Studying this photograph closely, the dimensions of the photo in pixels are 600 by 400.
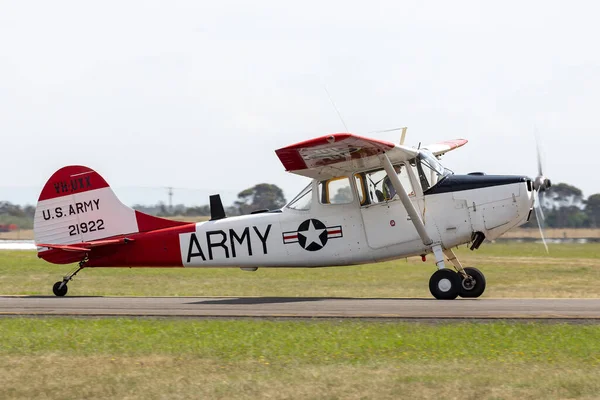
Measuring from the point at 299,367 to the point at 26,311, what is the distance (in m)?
7.05

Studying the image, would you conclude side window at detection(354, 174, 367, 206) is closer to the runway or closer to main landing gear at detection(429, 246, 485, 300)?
main landing gear at detection(429, 246, 485, 300)

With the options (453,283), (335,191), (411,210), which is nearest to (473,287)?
(453,283)

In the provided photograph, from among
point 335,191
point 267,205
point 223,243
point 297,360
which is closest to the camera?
point 297,360

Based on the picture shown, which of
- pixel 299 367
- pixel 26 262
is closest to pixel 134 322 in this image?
pixel 299 367

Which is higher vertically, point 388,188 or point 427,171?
point 427,171

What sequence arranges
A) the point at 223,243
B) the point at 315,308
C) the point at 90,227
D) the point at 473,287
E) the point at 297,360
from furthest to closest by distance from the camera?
1. the point at 90,227
2. the point at 223,243
3. the point at 473,287
4. the point at 315,308
5. the point at 297,360

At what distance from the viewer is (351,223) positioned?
16781mm

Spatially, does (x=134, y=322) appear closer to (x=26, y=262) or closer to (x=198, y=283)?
(x=198, y=283)

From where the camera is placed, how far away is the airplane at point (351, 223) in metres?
16.0

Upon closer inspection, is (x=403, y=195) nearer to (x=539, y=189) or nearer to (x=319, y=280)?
(x=539, y=189)

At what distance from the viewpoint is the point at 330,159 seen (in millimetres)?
15875

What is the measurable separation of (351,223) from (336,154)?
1.72m

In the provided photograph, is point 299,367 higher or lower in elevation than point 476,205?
lower

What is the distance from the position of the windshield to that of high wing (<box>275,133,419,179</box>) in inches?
8.9
